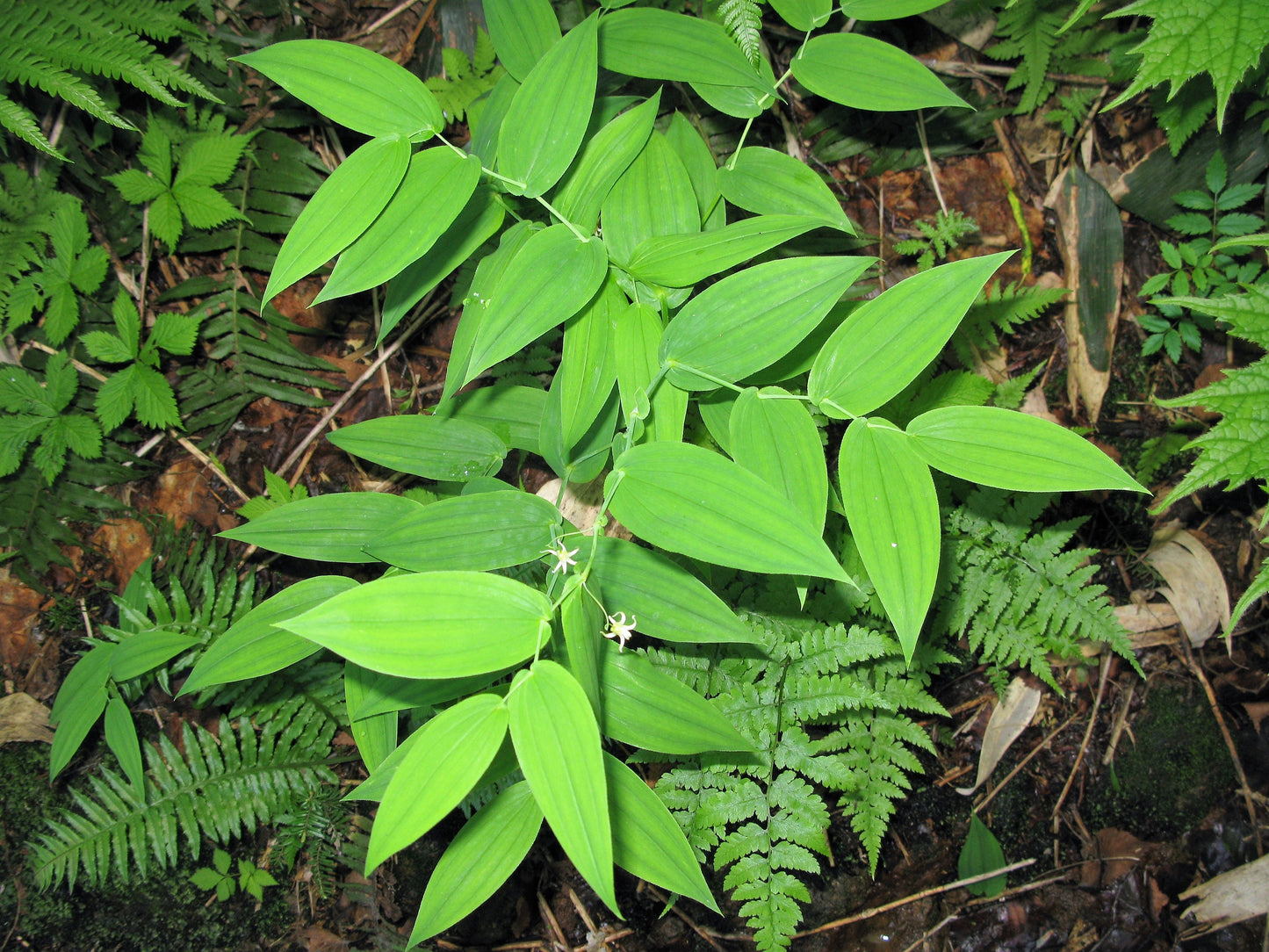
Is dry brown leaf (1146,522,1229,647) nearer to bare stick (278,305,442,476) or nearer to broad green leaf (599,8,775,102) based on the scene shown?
broad green leaf (599,8,775,102)

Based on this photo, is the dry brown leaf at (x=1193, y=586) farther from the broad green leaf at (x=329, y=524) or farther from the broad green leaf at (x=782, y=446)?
the broad green leaf at (x=329, y=524)

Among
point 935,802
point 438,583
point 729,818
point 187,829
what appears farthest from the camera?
point 935,802

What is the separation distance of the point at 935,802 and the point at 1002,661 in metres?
0.70

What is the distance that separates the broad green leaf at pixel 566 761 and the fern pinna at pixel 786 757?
127cm

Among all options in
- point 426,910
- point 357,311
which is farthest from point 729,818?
point 357,311

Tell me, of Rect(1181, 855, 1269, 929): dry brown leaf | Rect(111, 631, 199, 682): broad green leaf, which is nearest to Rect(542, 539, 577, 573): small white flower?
Rect(111, 631, 199, 682): broad green leaf

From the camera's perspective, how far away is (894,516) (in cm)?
143

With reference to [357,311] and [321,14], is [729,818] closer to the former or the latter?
[357,311]

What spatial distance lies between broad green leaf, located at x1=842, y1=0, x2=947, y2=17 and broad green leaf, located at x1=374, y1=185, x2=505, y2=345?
1052 millimetres

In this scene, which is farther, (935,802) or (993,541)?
(935,802)

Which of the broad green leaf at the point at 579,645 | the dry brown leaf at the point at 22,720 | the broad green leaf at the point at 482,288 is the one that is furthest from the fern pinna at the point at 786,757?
the dry brown leaf at the point at 22,720

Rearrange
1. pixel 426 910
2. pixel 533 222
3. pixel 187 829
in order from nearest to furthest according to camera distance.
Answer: pixel 426 910
pixel 533 222
pixel 187 829

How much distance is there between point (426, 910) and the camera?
160 cm

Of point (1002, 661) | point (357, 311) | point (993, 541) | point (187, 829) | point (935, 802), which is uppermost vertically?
point (357, 311)
